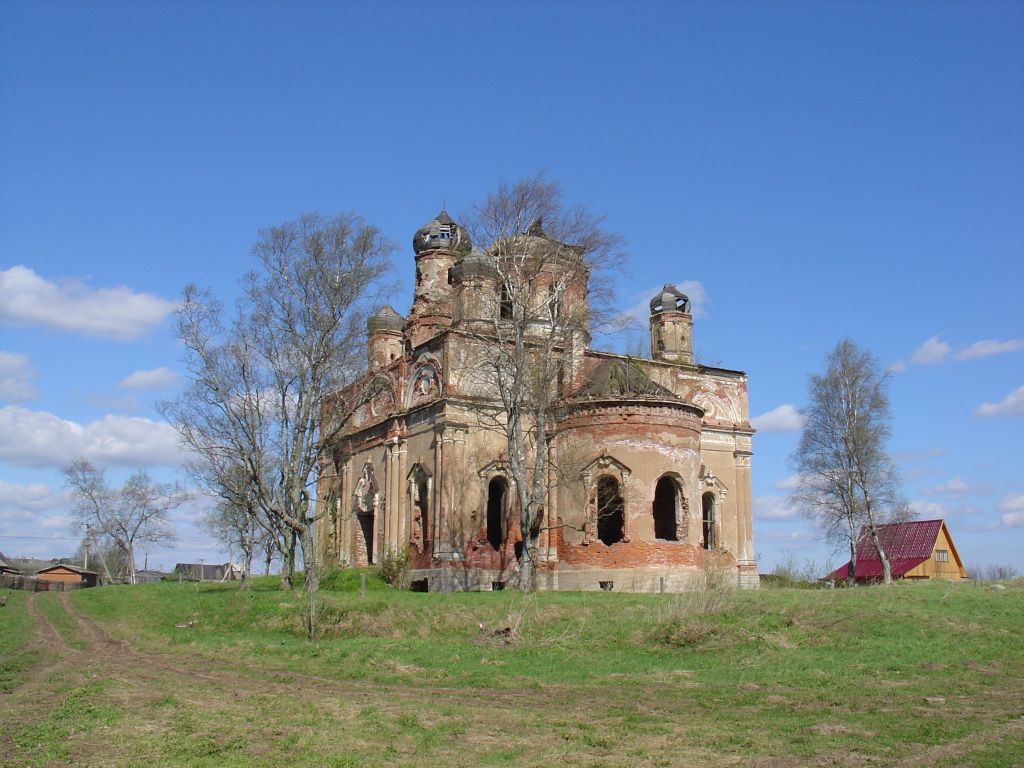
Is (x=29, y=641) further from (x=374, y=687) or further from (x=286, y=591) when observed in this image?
(x=374, y=687)

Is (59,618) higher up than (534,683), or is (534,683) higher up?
(59,618)

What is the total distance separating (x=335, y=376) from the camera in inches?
985

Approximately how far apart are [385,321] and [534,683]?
23.1 metres

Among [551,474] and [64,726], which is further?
[551,474]

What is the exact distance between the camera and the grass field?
841cm

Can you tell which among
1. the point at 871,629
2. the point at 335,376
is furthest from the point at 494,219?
the point at 871,629

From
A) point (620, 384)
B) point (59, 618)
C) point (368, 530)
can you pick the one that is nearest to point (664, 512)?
point (620, 384)

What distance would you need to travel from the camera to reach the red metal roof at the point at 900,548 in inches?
1505

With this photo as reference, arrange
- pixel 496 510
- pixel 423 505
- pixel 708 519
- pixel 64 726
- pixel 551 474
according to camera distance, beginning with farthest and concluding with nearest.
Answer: pixel 708 519, pixel 496 510, pixel 423 505, pixel 551 474, pixel 64 726

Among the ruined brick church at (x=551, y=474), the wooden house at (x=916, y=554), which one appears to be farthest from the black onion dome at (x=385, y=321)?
the wooden house at (x=916, y=554)

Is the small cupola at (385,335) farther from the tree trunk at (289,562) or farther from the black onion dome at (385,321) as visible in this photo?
the tree trunk at (289,562)

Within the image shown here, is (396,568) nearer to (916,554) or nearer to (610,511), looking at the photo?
(610,511)

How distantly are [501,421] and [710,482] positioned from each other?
8.10 m

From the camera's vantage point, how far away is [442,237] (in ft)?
108
